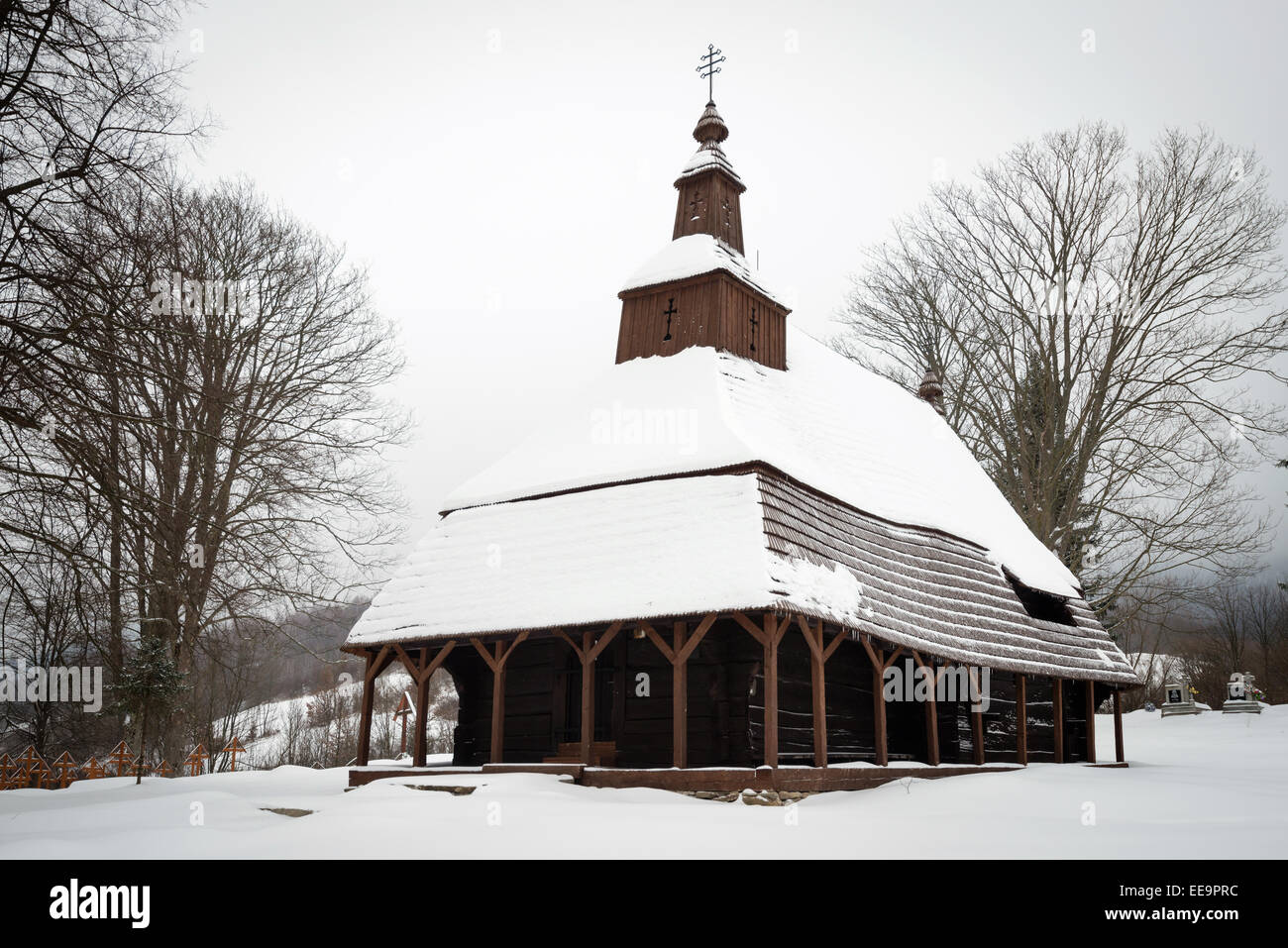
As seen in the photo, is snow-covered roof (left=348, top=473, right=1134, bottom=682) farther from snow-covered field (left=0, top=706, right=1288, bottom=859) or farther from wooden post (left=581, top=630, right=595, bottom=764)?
snow-covered field (left=0, top=706, right=1288, bottom=859)

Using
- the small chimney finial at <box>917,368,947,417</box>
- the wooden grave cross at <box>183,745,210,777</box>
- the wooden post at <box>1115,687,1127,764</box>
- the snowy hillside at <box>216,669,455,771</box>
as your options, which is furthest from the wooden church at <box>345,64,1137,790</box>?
the snowy hillside at <box>216,669,455,771</box>

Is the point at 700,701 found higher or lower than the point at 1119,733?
higher

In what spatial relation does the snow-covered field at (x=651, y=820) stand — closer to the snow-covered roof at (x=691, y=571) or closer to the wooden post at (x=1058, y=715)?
the snow-covered roof at (x=691, y=571)

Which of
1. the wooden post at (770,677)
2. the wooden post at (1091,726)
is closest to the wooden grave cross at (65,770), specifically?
the wooden post at (770,677)

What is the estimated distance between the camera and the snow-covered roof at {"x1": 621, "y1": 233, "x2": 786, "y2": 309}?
18.0m

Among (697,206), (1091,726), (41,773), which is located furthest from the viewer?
(697,206)

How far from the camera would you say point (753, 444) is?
13914 mm

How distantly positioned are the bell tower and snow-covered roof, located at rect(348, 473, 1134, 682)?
449 cm

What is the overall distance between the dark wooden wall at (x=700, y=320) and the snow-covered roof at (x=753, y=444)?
474 mm

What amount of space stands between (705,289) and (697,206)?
335cm

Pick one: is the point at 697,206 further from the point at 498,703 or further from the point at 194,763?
the point at 194,763

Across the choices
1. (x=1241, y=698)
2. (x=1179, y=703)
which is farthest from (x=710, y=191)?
(x=1241, y=698)

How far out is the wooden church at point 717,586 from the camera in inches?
497
